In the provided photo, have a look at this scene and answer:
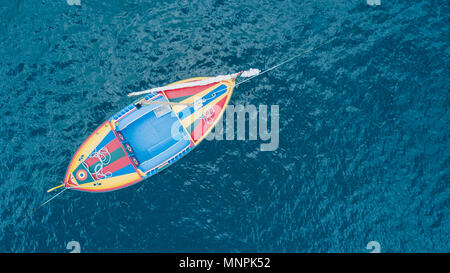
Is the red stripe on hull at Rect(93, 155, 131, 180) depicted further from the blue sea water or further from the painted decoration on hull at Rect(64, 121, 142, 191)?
the blue sea water

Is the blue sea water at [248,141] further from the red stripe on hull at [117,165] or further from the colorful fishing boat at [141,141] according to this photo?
the red stripe on hull at [117,165]

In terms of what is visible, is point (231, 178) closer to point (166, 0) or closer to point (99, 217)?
point (99, 217)

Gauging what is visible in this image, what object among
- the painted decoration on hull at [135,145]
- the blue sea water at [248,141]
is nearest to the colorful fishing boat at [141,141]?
the painted decoration on hull at [135,145]

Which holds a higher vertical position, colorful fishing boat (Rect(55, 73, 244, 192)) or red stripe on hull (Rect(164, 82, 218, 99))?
red stripe on hull (Rect(164, 82, 218, 99))

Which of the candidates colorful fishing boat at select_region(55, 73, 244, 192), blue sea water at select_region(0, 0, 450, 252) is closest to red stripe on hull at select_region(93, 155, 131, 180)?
colorful fishing boat at select_region(55, 73, 244, 192)

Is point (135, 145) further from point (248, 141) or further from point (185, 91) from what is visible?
point (248, 141)
